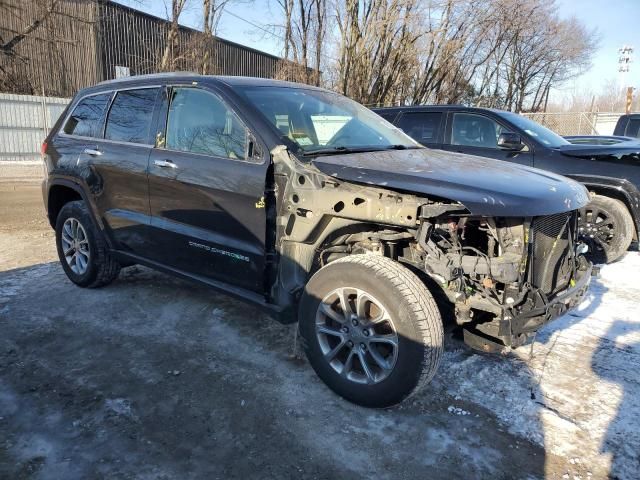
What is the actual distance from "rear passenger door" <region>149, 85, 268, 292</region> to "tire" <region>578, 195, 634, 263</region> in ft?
14.3

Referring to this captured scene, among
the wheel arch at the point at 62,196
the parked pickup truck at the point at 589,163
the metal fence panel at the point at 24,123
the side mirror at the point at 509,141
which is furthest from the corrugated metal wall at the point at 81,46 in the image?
the side mirror at the point at 509,141

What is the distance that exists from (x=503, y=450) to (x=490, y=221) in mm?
1191

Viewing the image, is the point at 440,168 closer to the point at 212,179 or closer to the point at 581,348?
the point at 212,179

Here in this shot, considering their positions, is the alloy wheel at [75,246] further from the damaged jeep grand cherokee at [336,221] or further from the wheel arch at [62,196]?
the damaged jeep grand cherokee at [336,221]

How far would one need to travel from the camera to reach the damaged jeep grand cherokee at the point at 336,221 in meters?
2.73

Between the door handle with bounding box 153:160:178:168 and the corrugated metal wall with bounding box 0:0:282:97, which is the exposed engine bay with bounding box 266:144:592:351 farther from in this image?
the corrugated metal wall with bounding box 0:0:282:97

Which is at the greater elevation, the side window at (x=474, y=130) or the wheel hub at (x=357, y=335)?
the side window at (x=474, y=130)

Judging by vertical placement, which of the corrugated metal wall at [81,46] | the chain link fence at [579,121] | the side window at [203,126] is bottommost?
the side window at [203,126]

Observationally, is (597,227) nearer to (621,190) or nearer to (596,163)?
(621,190)

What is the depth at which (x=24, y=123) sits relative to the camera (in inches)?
626

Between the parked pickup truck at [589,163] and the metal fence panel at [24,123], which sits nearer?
the parked pickup truck at [589,163]

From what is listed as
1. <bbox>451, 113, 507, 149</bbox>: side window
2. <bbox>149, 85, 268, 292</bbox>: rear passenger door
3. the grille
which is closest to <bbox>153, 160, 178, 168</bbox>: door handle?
<bbox>149, 85, 268, 292</bbox>: rear passenger door

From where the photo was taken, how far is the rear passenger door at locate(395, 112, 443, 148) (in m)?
6.96

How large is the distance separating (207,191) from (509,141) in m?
4.08
